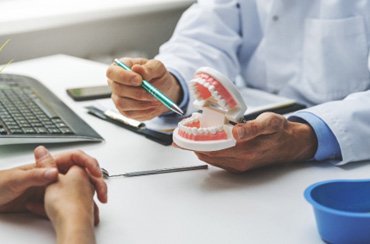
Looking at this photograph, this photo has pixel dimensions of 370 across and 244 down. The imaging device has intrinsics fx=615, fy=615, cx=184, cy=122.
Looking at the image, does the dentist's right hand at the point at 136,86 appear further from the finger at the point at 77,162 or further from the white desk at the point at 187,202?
the finger at the point at 77,162

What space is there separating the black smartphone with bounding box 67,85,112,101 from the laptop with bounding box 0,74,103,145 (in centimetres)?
6

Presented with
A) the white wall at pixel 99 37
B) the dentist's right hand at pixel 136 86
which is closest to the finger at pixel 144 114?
the dentist's right hand at pixel 136 86

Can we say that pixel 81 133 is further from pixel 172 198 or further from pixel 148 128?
pixel 172 198

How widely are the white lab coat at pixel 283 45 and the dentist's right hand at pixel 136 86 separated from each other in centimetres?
13

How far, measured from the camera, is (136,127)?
1104 millimetres

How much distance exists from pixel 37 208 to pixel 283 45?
2.56 feet

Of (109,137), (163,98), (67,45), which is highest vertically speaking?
(163,98)

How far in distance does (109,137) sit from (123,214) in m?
0.32

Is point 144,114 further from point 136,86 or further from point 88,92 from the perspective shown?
point 88,92

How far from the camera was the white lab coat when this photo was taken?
1.24 meters

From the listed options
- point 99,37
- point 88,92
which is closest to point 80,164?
point 88,92

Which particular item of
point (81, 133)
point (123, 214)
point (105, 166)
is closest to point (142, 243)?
point (123, 214)

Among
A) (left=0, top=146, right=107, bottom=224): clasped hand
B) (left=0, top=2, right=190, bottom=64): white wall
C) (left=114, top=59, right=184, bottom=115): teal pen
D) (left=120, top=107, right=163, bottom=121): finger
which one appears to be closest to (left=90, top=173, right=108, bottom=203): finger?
(left=0, top=146, right=107, bottom=224): clasped hand

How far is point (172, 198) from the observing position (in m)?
0.80
